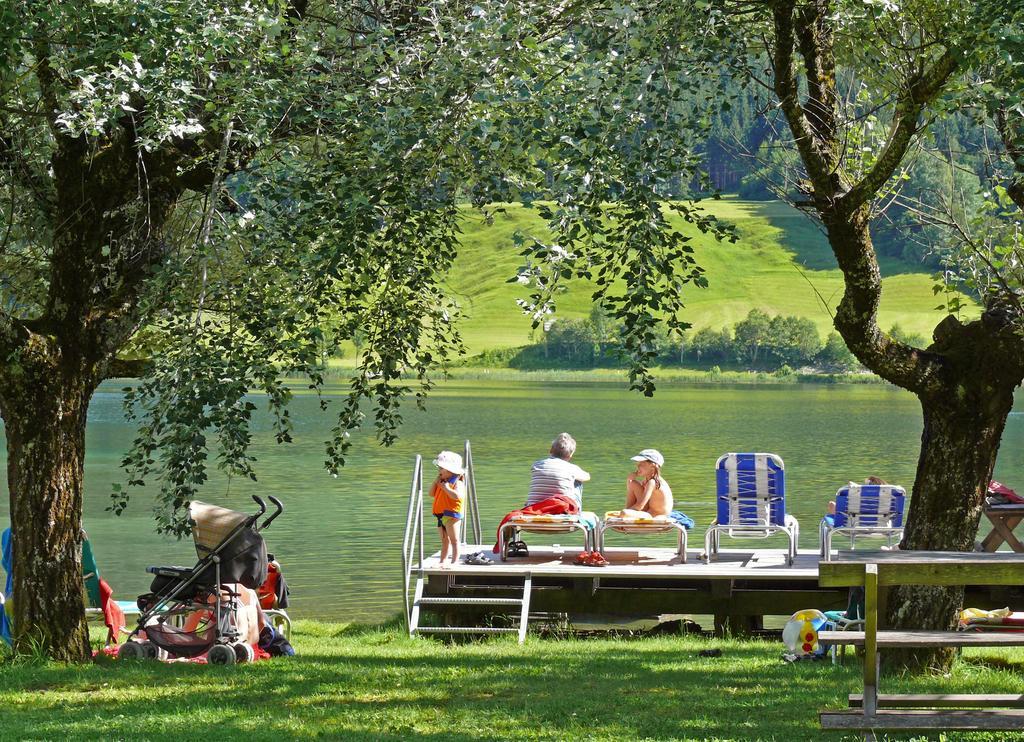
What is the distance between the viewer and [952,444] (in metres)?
8.80

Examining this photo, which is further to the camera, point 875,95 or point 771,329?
point 771,329

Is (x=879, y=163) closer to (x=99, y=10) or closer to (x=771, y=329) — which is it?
(x=99, y=10)

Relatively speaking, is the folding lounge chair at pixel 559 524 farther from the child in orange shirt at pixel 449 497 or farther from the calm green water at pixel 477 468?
the calm green water at pixel 477 468

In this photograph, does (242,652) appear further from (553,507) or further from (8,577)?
(553,507)

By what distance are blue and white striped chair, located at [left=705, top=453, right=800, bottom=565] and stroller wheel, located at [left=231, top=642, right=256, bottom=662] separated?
4.89 m

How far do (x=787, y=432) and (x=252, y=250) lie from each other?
51535 millimetres

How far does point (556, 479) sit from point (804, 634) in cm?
346

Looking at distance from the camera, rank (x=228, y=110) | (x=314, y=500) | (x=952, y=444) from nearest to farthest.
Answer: (x=228, y=110) → (x=952, y=444) → (x=314, y=500)

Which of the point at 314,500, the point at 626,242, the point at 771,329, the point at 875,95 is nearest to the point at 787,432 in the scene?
the point at 314,500

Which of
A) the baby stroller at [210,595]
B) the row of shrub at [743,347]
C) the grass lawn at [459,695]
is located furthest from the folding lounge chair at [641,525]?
the row of shrub at [743,347]

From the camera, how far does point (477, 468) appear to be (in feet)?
128

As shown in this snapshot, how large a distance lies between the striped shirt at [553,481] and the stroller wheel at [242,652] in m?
3.64

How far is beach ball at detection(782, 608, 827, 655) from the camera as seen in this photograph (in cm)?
988

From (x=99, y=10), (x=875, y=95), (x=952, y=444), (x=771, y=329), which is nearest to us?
(x=99, y=10)
